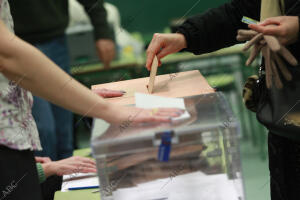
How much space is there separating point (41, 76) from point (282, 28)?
0.53 meters

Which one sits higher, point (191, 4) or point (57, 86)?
point (57, 86)

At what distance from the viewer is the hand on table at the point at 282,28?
1047 millimetres

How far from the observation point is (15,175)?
1165 millimetres

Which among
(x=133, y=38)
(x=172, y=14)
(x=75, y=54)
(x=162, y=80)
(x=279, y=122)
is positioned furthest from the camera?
(x=172, y=14)

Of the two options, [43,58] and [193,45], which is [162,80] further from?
[43,58]

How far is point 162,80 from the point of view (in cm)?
143

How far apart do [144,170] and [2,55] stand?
0.38 meters

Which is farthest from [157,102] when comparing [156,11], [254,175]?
[156,11]

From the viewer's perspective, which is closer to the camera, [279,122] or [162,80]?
[279,122]

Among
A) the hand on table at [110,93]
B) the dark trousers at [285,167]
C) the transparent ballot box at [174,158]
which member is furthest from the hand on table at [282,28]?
the hand on table at [110,93]

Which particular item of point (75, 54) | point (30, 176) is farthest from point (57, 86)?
point (75, 54)

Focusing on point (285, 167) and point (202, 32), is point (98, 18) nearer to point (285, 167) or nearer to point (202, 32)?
point (202, 32)

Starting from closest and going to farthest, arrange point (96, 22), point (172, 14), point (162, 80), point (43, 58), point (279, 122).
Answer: point (43, 58) → point (279, 122) → point (162, 80) → point (96, 22) → point (172, 14)

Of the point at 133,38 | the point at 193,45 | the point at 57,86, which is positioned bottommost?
the point at 133,38
